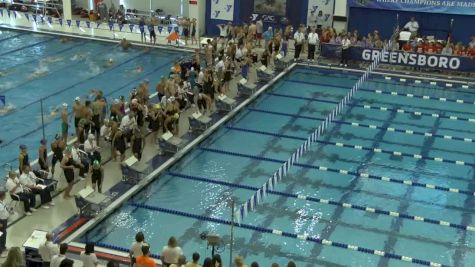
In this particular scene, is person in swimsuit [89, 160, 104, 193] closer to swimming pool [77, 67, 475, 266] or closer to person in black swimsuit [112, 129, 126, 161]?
swimming pool [77, 67, 475, 266]

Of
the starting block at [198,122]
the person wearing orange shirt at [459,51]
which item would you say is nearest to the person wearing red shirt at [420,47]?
the person wearing orange shirt at [459,51]

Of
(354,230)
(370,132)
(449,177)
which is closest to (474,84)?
(370,132)

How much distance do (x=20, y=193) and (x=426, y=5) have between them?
15666mm

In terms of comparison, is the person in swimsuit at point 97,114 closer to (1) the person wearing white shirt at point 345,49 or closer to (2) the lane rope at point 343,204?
(2) the lane rope at point 343,204

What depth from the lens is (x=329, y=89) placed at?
18.1 metres

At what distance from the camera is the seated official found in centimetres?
1048

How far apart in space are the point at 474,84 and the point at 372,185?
831 cm

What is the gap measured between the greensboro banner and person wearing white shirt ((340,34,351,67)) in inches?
5.0

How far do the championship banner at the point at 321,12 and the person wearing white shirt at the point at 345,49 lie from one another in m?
2.65

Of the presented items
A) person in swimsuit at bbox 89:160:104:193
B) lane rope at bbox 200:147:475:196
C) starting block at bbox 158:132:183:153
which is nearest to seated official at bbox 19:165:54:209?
person in swimsuit at bbox 89:160:104:193

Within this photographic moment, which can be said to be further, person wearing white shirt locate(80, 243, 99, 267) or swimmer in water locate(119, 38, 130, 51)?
swimmer in water locate(119, 38, 130, 51)

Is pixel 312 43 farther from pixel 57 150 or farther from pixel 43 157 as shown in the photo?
pixel 43 157

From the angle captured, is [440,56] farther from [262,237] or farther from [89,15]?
[89,15]

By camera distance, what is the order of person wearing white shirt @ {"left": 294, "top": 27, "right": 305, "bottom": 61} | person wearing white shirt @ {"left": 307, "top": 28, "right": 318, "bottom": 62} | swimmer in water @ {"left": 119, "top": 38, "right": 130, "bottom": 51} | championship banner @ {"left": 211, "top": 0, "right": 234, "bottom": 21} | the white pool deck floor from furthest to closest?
→ championship banner @ {"left": 211, "top": 0, "right": 234, "bottom": 21}
swimmer in water @ {"left": 119, "top": 38, "right": 130, "bottom": 51}
person wearing white shirt @ {"left": 294, "top": 27, "right": 305, "bottom": 61}
person wearing white shirt @ {"left": 307, "top": 28, "right": 318, "bottom": 62}
the white pool deck floor
